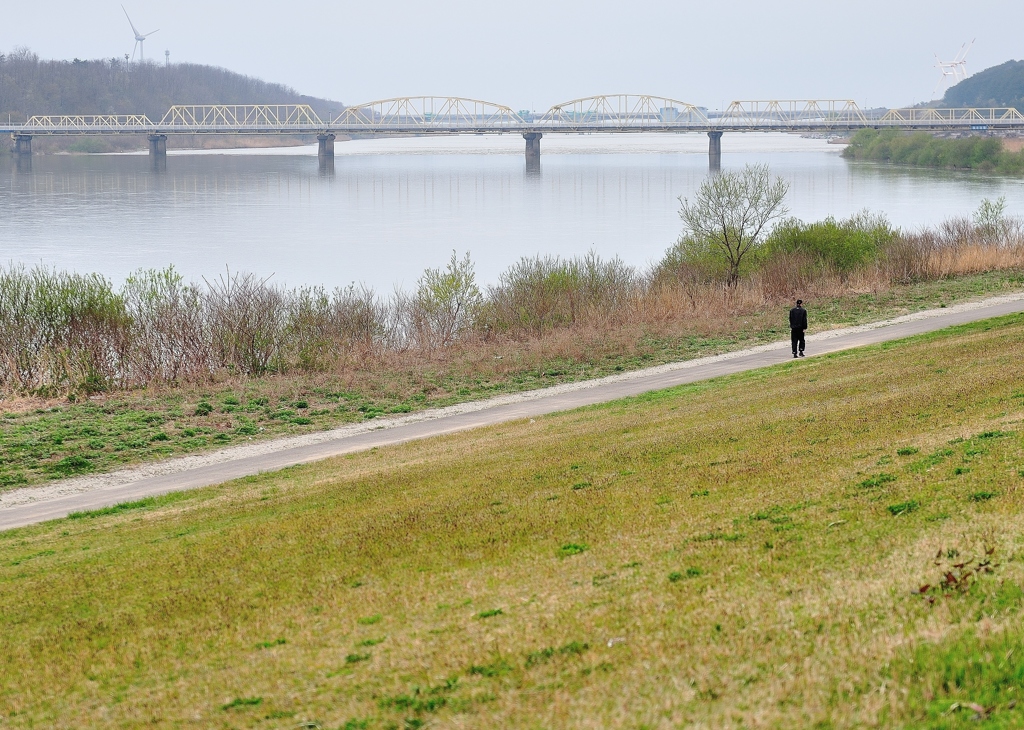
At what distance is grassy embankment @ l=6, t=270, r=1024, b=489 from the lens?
63.7ft

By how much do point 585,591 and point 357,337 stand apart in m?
22.7

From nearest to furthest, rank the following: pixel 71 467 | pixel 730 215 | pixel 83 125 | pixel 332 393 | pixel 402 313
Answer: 1. pixel 71 467
2. pixel 332 393
3. pixel 402 313
4. pixel 730 215
5. pixel 83 125

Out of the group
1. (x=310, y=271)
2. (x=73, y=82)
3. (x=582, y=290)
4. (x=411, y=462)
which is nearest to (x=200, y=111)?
(x=73, y=82)

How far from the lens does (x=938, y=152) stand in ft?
359

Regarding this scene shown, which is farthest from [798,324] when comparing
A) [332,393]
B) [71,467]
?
[71,467]

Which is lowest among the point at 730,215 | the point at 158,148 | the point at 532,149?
the point at 730,215

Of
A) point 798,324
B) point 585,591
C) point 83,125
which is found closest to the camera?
point 585,591

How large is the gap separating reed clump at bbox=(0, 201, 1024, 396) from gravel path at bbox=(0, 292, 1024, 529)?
3.62 meters

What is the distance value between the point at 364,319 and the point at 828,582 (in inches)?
946

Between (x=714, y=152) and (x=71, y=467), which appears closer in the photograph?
(x=71, y=467)

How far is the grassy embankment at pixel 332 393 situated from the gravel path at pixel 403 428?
0.62 metres

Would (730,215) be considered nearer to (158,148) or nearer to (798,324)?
(798,324)

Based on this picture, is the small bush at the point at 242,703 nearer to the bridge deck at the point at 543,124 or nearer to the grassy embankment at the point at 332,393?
the grassy embankment at the point at 332,393

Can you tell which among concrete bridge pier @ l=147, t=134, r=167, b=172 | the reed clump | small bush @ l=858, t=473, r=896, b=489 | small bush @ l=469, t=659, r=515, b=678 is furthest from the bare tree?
concrete bridge pier @ l=147, t=134, r=167, b=172
